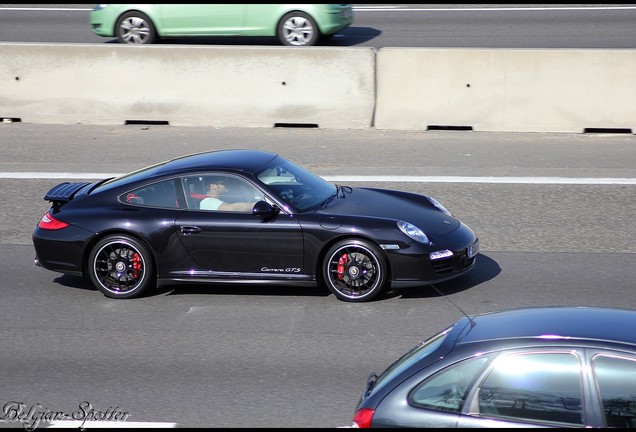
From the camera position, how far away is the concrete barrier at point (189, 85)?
15.0 metres

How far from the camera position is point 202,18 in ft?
61.7

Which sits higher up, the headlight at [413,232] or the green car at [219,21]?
the green car at [219,21]

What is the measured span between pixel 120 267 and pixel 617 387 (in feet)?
19.3

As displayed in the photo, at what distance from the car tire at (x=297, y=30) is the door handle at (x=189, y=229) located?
33.4ft

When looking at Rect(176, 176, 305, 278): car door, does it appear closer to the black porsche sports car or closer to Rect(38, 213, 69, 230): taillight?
the black porsche sports car

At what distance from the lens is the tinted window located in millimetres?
9242

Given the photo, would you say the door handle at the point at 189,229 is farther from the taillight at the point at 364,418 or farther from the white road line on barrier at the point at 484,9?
the white road line on barrier at the point at 484,9

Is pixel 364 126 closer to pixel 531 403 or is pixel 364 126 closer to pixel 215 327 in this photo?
pixel 215 327

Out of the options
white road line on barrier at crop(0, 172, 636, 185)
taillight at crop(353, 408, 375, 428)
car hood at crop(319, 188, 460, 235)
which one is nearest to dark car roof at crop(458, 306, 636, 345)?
Answer: taillight at crop(353, 408, 375, 428)

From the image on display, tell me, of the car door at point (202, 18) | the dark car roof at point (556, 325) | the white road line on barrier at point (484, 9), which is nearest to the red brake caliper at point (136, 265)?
the dark car roof at point (556, 325)

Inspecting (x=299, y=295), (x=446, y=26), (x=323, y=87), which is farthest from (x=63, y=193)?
(x=446, y=26)

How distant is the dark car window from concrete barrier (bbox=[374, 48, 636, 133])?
10.5 m

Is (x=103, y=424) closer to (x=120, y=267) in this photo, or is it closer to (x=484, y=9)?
(x=120, y=267)

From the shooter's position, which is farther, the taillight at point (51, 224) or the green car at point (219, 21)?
the green car at point (219, 21)
